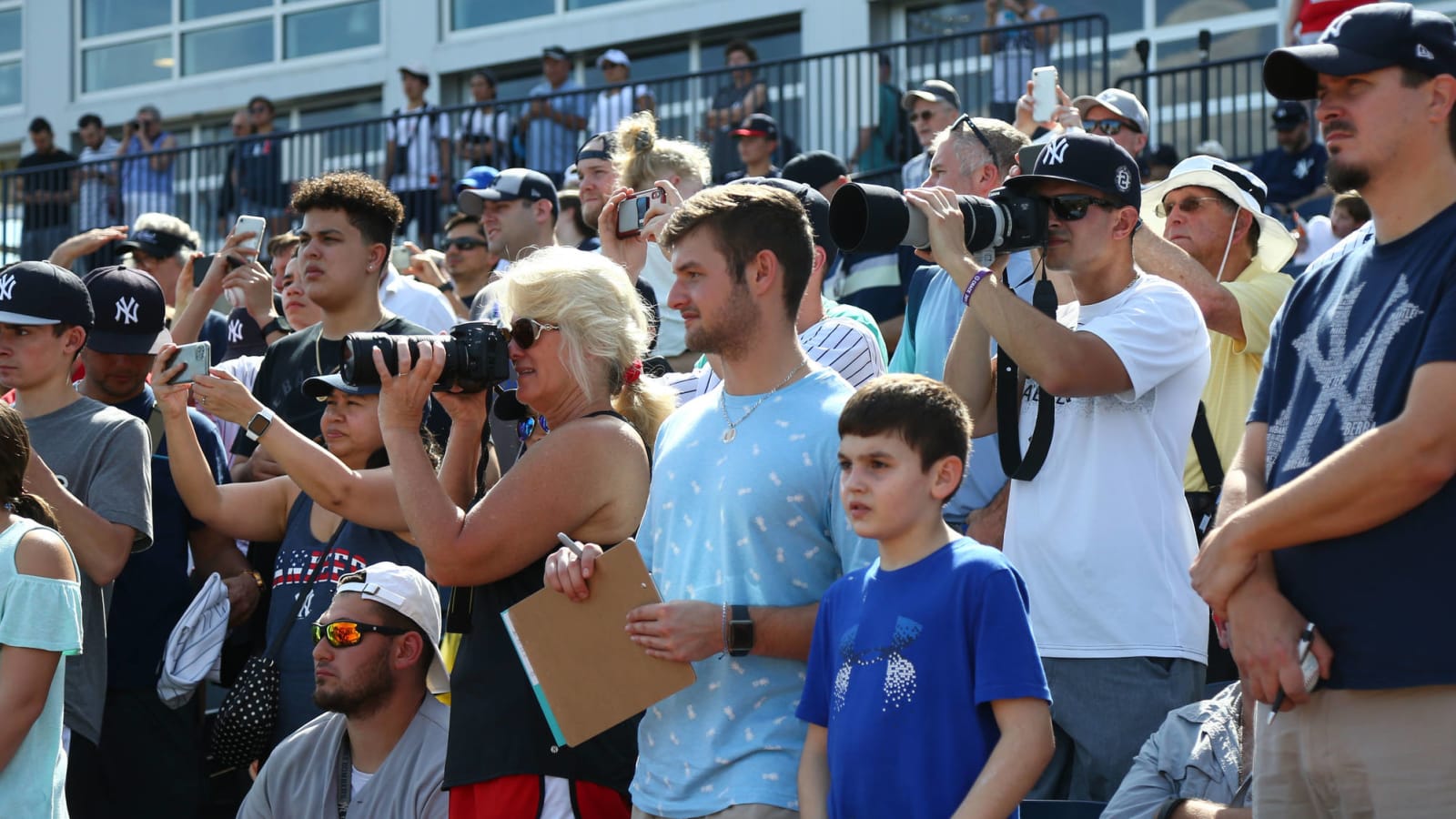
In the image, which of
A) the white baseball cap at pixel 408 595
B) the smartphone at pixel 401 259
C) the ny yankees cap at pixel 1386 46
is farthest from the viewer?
the smartphone at pixel 401 259

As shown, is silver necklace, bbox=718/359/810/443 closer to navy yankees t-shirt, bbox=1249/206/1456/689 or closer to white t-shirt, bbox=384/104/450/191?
navy yankees t-shirt, bbox=1249/206/1456/689

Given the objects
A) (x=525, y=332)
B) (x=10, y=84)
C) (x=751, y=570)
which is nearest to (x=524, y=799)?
(x=751, y=570)

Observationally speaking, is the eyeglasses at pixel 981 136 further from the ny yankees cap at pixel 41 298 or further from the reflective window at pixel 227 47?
the reflective window at pixel 227 47

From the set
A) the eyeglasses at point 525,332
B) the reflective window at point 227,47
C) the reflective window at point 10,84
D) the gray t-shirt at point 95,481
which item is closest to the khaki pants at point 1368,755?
the eyeglasses at point 525,332

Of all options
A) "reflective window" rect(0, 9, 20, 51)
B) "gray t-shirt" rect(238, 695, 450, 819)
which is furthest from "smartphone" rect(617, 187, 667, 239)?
"reflective window" rect(0, 9, 20, 51)

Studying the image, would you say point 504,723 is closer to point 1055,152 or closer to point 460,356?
point 460,356

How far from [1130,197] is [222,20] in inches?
592

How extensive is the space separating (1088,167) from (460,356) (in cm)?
149

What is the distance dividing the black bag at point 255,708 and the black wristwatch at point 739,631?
1.98 m

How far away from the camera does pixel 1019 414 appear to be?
12.6 ft

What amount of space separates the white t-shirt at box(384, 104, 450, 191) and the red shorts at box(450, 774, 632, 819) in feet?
33.3

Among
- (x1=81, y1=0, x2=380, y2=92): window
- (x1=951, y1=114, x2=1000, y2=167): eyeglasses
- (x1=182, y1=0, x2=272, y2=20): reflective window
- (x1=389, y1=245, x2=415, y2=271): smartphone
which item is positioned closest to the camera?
(x1=951, y1=114, x2=1000, y2=167): eyeglasses

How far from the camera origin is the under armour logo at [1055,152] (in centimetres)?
379

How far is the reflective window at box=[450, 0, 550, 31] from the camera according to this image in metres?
15.2
